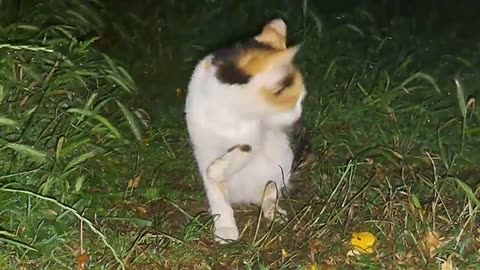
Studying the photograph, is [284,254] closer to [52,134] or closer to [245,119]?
[245,119]

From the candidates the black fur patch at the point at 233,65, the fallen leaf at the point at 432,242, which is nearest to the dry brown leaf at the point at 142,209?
the black fur patch at the point at 233,65

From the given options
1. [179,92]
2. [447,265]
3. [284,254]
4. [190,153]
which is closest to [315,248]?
[284,254]

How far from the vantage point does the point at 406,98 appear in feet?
11.2

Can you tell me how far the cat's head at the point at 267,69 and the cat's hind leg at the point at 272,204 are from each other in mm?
329

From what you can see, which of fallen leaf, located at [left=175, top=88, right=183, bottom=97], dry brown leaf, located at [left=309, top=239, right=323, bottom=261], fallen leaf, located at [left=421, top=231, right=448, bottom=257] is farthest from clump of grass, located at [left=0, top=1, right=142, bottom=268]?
fallen leaf, located at [left=421, top=231, right=448, bottom=257]

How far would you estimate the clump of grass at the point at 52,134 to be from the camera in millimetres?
2287

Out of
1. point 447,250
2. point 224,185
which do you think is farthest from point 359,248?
point 224,185

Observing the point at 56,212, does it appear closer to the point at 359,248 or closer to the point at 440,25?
the point at 359,248

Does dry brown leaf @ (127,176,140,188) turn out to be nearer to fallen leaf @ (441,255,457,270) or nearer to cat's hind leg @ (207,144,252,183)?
cat's hind leg @ (207,144,252,183)

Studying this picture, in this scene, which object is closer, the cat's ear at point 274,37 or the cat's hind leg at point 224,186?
the cat's ear at point 274,37

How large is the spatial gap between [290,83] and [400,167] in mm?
741

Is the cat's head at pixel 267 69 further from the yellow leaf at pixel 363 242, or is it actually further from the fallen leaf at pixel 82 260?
the fallen leaf at pixel 82 260

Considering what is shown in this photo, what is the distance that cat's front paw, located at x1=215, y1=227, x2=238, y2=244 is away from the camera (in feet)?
7.93

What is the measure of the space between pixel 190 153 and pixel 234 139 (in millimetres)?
666
